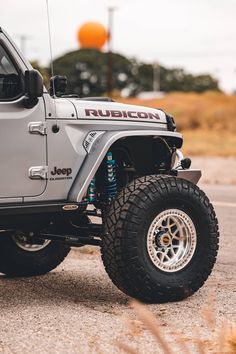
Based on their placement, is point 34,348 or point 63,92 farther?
point 63,92

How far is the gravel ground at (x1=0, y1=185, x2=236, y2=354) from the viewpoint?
4773mm

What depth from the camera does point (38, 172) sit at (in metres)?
5.74

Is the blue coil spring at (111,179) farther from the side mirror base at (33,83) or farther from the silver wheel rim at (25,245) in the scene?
the silver wheel rim at (25,245)

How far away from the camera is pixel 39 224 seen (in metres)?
6.02

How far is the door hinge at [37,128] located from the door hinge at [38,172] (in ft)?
0.77

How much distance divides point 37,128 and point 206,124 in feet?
113

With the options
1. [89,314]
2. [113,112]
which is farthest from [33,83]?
[89,314]

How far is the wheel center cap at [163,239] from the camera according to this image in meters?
5.94

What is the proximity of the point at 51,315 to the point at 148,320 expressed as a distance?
9.06ft

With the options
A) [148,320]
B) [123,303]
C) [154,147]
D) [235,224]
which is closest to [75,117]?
[154,147]

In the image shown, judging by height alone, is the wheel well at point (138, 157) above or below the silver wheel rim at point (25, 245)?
above

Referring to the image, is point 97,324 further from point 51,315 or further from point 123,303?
point 123,303

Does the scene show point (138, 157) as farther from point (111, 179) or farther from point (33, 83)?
point (33, 83)

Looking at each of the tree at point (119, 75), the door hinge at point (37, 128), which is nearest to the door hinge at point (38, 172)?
the door hinge at point (37, 128)
